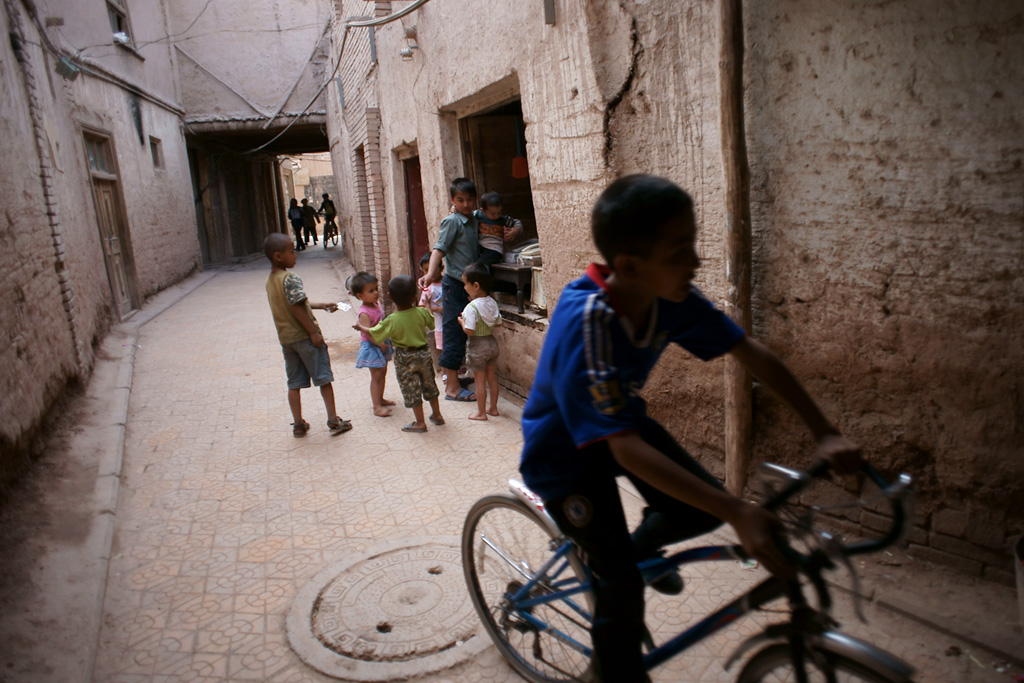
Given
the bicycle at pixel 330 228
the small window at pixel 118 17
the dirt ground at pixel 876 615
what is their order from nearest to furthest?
the dirt ground at pixel 876 615 → the small window at pixel 118 17 → the bicycle at pixel 330 228

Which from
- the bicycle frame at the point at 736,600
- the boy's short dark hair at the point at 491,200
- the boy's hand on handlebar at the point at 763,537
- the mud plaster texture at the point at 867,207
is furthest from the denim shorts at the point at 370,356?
the boy's hand on handlebar at the point at 763,537

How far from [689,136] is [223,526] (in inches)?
124

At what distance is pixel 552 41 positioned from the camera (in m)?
4.05

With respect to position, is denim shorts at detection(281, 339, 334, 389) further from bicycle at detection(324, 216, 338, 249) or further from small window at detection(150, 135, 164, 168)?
bicycle at detection(324, 216, 338, 249)

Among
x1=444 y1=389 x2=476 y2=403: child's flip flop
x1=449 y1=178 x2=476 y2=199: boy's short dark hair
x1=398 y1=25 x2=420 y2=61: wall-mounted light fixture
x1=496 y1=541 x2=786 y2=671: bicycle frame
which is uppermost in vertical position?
x1=398 y1=25 x2=420 y2=61: wall-mounted light fixture

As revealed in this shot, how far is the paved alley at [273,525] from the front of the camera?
2.51 m

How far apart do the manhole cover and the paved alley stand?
35mm

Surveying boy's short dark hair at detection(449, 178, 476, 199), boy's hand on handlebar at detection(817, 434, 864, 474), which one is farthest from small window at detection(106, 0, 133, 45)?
boy's hand on handlebar at detection(817, 434, 864, 474)

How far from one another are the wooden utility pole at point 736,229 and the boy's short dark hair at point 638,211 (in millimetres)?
1541

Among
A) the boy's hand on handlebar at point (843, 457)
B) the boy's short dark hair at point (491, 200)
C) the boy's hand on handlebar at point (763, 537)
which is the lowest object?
the boy's hand on handlebar at point (763, 537)

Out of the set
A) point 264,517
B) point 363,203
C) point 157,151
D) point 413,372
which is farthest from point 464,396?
point 157,151

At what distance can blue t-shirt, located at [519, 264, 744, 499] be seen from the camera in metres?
1.47

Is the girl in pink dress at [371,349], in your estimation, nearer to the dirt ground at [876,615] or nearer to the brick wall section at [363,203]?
the dirt ground at [876,615]

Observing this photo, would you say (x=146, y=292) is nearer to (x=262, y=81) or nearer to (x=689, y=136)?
(x=262, y=81)
